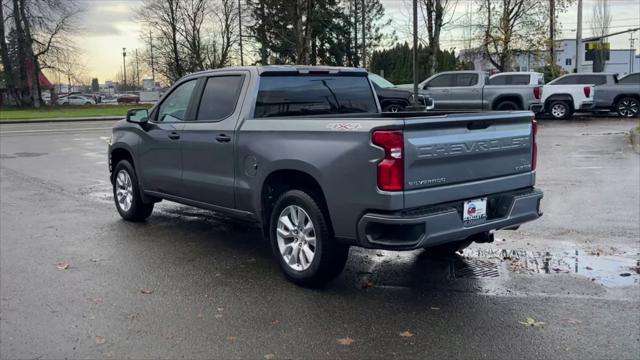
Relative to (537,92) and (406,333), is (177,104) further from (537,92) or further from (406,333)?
(537,92)

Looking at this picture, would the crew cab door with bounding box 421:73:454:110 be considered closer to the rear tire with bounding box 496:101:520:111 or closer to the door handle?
the rear tire with bounding box 496:101:520:111

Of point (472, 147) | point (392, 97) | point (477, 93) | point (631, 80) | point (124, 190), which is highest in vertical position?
point (631, 80)

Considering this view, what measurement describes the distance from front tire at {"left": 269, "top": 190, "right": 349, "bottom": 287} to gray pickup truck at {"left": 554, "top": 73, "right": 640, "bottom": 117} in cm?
2134

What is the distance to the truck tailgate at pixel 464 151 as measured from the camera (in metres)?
4.46

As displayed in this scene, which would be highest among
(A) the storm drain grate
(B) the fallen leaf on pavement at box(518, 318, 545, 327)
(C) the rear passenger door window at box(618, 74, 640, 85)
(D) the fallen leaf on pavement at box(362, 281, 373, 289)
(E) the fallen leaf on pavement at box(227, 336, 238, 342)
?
(C) the rear passenger door window at box(618, 74, 640, 85)

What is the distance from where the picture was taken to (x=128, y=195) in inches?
312

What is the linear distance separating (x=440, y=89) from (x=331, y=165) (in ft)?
61.1

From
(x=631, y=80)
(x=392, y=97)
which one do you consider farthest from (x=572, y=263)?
(x=631, y=80)

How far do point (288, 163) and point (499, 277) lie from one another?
2.11 meters

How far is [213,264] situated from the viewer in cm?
602

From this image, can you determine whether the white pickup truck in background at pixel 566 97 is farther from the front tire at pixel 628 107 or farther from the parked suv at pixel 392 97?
the parked suv at pixel 392 97

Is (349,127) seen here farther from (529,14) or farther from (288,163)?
(529,14)

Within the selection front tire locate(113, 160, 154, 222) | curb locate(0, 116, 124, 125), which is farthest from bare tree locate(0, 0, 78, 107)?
front tire locate(113, 160, 154, 222)

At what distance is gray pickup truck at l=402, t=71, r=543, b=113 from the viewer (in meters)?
22.1
